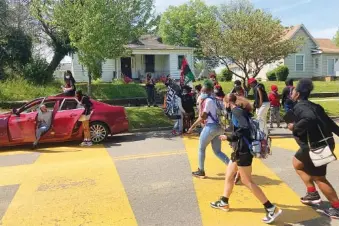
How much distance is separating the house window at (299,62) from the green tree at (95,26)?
87.0 ft

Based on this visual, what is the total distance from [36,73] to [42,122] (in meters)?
12.5

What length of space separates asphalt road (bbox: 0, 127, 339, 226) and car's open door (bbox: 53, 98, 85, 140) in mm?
757

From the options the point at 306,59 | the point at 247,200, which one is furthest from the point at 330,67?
the point at 247,200

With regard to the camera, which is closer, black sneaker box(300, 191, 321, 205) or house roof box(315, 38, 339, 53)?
black sneaker box(300, 191, 321, 205)

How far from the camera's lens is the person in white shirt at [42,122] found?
32.3 feet

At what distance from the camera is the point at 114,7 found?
46.1 feet

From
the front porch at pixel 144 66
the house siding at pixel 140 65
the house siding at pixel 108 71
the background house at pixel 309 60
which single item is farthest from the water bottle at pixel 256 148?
the background house at pixel 309 60

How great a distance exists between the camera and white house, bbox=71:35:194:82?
104 ft

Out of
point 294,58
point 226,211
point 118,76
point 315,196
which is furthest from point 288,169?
point 294,58

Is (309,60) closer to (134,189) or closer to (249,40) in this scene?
(249,40)

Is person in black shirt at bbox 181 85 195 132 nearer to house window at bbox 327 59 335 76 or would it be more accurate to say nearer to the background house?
the background house

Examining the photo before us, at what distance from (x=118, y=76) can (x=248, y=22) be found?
16.1 metres

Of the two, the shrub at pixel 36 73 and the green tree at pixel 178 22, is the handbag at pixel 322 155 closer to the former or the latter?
the shrub at pixel 36 73

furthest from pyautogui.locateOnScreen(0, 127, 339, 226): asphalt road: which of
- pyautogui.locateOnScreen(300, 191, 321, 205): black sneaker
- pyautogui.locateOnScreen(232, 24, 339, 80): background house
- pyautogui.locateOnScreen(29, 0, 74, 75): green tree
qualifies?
pyautogui.locateOnScreen(232, 24, 339, 80): background house
